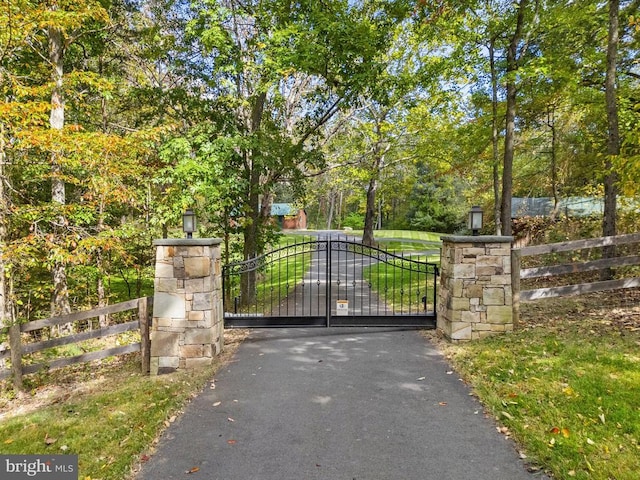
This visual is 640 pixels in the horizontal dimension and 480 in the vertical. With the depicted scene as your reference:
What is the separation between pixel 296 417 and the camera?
380cm

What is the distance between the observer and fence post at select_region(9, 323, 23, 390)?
518 cm

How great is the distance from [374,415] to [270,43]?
6.44 meters

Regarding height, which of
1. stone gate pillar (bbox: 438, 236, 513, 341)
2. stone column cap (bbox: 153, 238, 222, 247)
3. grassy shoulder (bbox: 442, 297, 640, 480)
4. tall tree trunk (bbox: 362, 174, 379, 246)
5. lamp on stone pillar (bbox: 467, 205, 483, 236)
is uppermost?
tall tree trunk (bbox: 362, 174, 379, 246)

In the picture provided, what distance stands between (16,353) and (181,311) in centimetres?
237

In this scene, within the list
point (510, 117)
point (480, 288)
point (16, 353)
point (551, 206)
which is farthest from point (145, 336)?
point (551, 206)

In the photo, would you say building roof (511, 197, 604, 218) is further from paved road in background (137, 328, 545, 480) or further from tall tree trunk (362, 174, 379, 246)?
paved road in background (137, 328, 545, 480)

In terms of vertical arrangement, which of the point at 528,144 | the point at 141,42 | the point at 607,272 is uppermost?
the point at 141,42

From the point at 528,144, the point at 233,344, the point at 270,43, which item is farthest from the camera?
the point at 528,144

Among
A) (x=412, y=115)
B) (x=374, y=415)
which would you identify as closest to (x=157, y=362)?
(x=374, y=415)

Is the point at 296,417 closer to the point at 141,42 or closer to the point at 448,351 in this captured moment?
the point at 448,351

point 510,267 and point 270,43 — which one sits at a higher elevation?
point 270,43

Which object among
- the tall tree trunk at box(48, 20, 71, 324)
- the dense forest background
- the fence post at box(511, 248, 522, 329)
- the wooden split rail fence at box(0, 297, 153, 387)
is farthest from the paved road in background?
the tall tree trunk at box(48, 20, 71, 324)

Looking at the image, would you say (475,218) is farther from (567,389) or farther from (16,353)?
(16,353)

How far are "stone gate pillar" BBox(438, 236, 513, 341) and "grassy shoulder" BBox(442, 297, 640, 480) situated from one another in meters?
0.24
